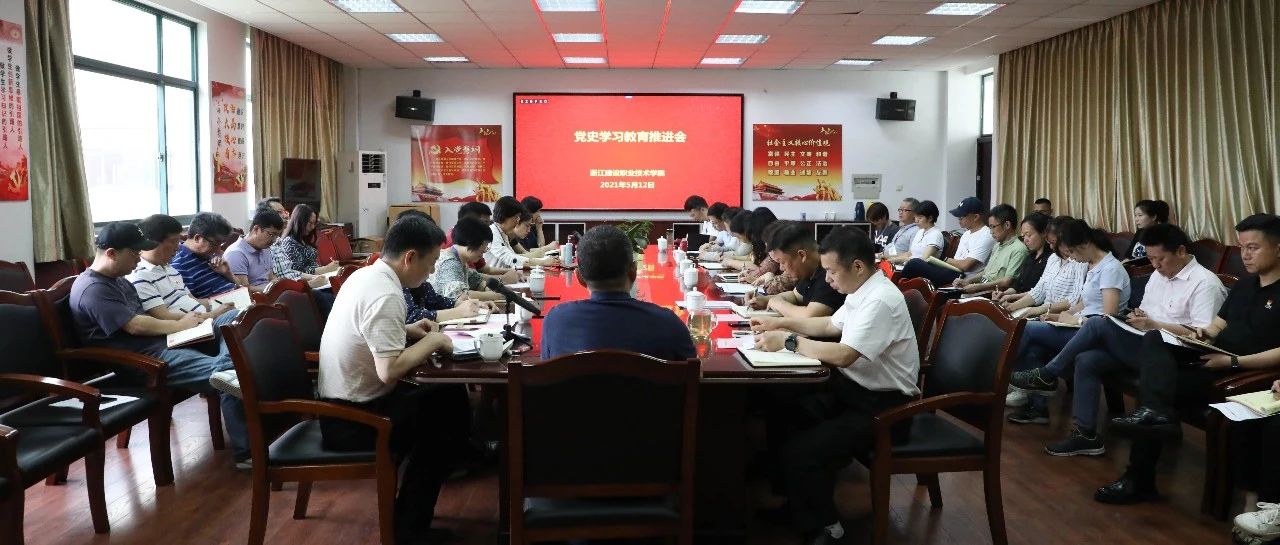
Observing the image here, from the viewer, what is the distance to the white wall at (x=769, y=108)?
11.8 m

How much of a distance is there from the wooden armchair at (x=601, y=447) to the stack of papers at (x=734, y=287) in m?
A: 2.32

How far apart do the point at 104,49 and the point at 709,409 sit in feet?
20.5

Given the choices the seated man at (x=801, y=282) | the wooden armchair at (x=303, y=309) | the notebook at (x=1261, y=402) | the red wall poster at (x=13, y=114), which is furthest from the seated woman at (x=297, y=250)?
the notebook at (x=1261, y=402)

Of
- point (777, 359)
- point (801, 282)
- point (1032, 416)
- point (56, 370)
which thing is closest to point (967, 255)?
point (1032, 416)

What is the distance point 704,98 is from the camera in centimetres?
1195

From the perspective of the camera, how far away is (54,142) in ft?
20.1

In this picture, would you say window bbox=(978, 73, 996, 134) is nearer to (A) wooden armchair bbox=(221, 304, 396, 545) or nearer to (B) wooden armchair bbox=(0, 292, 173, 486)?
(B) wooden armchair bbox=(0, 292, 173, 486)

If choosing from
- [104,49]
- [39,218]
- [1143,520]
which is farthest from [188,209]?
[1143,520]

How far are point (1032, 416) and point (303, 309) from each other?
3.51 metres

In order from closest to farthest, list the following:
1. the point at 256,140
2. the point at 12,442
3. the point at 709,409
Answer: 1. the point at 12,442
2. the point at 709,409
3. the point at 256,140

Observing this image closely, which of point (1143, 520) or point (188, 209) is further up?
point (188, 209)

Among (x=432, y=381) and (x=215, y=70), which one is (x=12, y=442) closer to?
(x=432, y=381)

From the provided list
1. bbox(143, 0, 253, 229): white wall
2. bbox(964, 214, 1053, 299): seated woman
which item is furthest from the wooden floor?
bbox(143, 0, 253, 229): white wall

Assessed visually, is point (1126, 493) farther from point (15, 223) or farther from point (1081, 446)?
point (15, 223)
